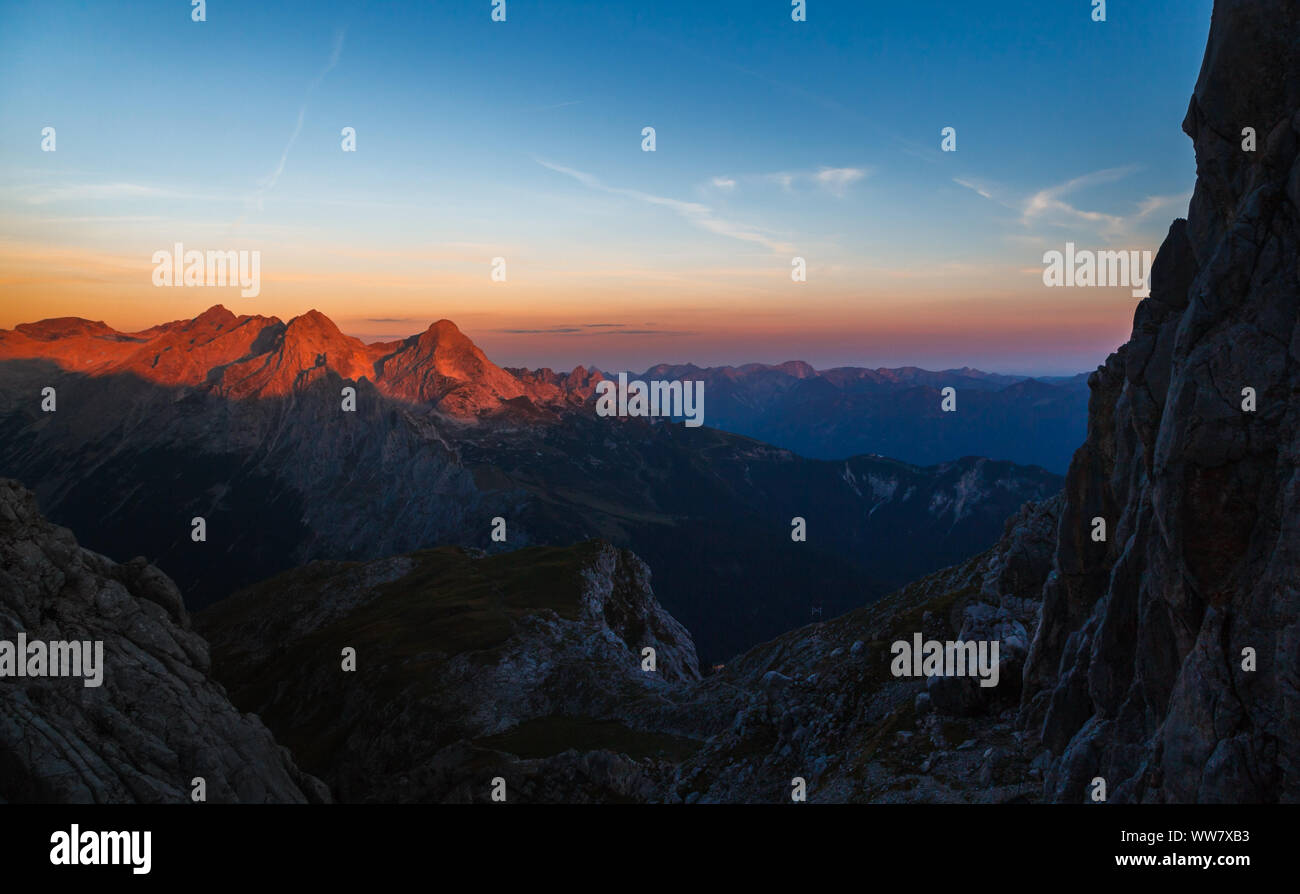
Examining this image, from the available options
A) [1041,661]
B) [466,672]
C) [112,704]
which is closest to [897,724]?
[1041,661]

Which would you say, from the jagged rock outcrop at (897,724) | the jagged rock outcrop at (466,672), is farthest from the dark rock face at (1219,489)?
the jagged rock outcrop at (466,672)

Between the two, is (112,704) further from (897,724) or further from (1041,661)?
(1041,661)

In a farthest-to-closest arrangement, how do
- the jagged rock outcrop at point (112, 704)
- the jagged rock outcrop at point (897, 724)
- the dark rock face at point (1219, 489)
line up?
the jagged rock outcrop at point (112, 704) → the jagged rock outcrop at point (897, 724) → the dark rock face at point (1219, 489)

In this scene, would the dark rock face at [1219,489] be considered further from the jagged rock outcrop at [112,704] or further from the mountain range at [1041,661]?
the jagged rock outcrop at [112,704]
